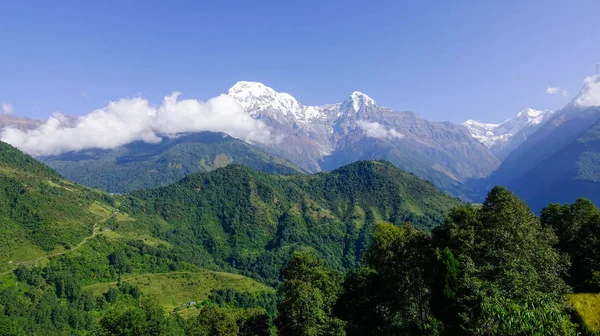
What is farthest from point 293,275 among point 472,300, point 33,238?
point 33,238

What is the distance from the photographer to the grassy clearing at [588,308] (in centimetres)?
3744

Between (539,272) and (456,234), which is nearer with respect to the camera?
(539,272)

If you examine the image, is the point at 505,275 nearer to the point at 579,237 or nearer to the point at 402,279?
the point at 402,279

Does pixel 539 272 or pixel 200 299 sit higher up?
pixel 539 272

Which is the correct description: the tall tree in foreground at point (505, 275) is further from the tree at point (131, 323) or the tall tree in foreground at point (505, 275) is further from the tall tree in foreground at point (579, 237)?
the tree at point (131, 323)

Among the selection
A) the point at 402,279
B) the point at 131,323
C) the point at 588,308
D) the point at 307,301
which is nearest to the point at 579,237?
the point at 588,308

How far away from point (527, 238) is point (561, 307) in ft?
39.5

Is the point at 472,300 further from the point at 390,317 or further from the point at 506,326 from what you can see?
the point at 390,317

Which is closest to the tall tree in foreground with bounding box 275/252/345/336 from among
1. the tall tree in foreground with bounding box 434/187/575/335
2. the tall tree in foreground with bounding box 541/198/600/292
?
the tall tree in foreground with bounding box 434/187/575/335

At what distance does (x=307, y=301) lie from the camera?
60.4 m

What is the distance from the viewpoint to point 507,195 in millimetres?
60438

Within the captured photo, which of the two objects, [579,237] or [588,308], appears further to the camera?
[579,237]

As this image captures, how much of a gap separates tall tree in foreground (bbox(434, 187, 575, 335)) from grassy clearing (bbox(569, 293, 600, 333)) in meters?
1.53

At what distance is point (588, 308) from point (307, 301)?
3694cm
